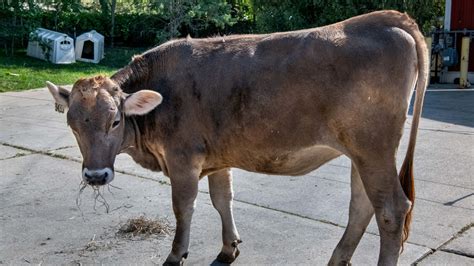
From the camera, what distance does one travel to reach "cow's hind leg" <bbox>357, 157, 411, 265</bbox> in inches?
153

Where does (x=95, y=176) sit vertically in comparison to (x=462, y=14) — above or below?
below

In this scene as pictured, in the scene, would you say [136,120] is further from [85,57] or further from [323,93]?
[85,57]

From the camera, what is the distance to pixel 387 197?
394 cm

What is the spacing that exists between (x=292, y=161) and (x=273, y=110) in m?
0.41

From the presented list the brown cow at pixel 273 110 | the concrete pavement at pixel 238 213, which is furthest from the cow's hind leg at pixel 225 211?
the brown cow at pixel 273 110

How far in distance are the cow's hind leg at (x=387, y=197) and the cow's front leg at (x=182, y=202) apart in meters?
1.21

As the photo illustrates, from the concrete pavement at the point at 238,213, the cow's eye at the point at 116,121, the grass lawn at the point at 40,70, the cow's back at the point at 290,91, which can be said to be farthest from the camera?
the grass lawn at the point at 40,70

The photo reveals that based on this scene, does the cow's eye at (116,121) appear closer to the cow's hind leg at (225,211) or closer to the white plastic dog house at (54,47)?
the cow's hind leg at (225,211)

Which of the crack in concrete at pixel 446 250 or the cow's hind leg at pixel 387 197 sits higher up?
the cow's hind leg at pixel 387 197

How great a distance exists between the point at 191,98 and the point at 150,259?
1.37 m

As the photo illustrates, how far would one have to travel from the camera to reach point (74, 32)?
837 inches

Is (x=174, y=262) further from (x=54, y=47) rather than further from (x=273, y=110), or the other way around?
(x=54, y=47)

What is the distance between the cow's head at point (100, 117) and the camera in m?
3.99

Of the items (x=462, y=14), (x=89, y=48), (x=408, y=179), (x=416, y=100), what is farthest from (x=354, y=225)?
(x=89, y=48)
